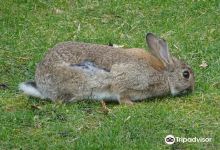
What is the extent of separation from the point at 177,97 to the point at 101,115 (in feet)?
3.33

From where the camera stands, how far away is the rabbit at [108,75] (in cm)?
688

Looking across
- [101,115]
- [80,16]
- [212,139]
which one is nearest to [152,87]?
Answer: [101,115]

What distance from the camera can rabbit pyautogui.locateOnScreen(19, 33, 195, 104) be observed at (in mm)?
6875

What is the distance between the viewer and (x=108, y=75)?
6.86m

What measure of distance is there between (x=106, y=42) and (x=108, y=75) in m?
1.90

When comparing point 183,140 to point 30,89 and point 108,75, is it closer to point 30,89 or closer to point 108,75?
point 108,75

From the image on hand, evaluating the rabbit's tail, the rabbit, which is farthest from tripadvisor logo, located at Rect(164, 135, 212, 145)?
the rabbit's tail

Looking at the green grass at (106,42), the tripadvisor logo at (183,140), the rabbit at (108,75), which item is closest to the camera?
the tripadvisor logo at (183,140)

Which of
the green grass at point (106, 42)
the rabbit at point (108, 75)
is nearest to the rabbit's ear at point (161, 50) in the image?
the rabbit at point (108, 75)

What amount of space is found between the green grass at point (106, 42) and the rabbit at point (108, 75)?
0.11m

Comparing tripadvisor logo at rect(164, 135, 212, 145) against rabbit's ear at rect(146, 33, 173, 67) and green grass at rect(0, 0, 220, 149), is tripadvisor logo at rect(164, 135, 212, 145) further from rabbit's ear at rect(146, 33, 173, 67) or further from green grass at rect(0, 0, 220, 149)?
rabbit's ear at rect(146, 33, 173, 67)

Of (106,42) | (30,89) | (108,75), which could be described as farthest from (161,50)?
(106,42)

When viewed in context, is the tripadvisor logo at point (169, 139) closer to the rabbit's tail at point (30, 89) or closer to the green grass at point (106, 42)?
the green grass at point (106, 42)

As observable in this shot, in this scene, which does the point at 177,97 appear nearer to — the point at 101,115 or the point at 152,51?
the point at 152,51
